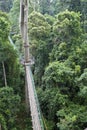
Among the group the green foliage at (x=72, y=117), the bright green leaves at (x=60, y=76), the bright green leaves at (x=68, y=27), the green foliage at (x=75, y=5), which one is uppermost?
the green foliage at (x=75, y=5)

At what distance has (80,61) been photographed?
987 cm

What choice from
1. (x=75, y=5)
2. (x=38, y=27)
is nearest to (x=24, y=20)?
(x=38, y=27)

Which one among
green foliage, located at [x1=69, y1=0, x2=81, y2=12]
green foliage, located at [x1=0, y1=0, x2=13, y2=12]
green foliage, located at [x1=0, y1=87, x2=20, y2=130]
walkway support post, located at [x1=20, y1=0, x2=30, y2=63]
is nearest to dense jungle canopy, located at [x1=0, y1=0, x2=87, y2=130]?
Result: green foliage, located at [x1=0, y1=87, x2=20, y2=130]

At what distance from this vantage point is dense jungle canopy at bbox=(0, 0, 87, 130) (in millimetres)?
8672

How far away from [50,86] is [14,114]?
4.94 feet

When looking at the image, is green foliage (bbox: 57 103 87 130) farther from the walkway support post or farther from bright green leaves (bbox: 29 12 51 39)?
bright green leaves (bbox: 29 12 51 39)

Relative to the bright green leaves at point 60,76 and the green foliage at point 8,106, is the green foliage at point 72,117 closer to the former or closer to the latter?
the bright green leaves at point 60,76

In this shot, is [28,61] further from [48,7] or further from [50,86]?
[48,7]

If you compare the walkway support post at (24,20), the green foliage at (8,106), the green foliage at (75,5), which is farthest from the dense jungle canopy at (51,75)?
the green foliage at (75,5)

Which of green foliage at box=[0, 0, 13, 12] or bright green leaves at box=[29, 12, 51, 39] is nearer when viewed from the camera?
bright green leaves at box=[29, 12, 51, 39]

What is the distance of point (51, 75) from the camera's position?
8.98 meters

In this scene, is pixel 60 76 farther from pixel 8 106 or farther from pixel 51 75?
pixel 8 106

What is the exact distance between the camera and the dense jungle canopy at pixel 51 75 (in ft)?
28.5

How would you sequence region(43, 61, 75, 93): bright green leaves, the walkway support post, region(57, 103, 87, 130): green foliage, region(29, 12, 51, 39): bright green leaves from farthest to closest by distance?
region(29, 12, 51, 39): bright green leaves
region(43, 61, 75, 93): bright green leaves
region(57, 103, 87, 130): green foliage
the walkway support post
